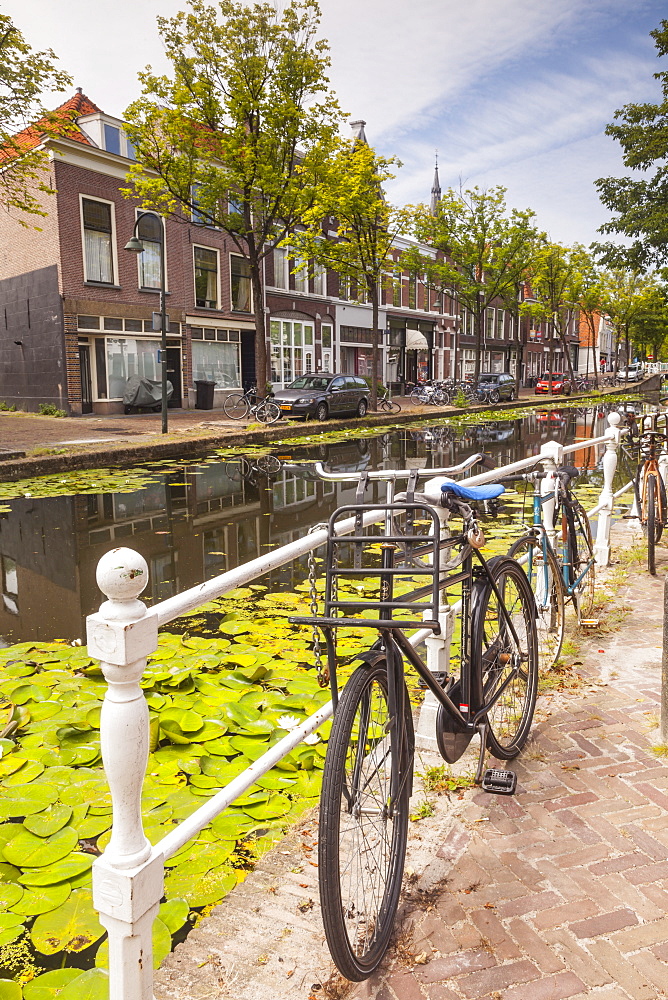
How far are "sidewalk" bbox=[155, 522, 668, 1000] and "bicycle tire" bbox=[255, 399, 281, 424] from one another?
62.1 feet

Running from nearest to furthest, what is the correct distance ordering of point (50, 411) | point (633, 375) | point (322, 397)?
point (50, 411)
point (322, 397)
point (633, 375)

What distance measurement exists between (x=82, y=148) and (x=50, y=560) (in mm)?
19201

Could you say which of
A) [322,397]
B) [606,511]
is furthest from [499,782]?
[322,397]

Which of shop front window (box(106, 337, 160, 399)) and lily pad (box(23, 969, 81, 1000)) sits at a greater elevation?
shop front window (box(106, 337, 160, 399))

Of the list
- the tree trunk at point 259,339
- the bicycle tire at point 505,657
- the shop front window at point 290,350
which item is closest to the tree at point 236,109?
the tree trunk at point 259,339

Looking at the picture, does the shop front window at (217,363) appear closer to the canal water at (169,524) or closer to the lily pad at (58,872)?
the canal water at (169,524)

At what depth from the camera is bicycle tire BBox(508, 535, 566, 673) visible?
404 cm

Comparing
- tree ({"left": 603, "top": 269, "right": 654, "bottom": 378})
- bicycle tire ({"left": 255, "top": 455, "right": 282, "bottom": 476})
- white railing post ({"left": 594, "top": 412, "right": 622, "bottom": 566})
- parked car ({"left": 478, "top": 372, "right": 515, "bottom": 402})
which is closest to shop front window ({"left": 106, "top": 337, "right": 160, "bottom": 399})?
bicycle tire ({"left": 255, "top": 455, "right": 282, "bottom": 476})

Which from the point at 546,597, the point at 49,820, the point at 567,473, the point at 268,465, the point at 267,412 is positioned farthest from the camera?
the point at 267,412

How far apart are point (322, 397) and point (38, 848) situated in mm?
21249

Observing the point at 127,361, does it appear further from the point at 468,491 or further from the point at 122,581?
the point at 122,581

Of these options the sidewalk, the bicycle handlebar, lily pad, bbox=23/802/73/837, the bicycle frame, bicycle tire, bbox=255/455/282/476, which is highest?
the bicycle handlebar

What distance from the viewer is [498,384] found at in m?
37.3

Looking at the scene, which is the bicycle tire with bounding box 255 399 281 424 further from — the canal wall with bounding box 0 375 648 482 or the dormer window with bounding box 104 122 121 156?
the dormer window with bounding box 104 122 121 156
